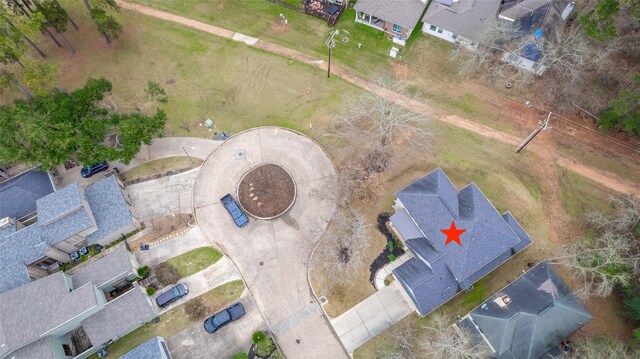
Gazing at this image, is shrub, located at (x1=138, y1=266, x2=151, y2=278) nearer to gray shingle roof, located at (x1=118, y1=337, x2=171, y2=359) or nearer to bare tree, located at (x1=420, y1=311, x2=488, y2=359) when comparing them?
gray shingle roof, located at (x1=118, y1=337, x2=171, y2=359)

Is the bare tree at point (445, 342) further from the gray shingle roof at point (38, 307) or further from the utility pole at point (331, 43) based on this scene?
the utility pole at point (331, 43)

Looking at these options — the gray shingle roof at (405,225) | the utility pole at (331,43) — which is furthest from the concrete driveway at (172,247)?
the utility pole at (331,43)

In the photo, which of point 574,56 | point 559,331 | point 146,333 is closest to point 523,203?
point 559,331

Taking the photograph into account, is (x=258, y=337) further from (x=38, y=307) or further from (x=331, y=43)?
(x=331, y=43)

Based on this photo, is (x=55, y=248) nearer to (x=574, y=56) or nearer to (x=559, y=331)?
(x=559, y=331)

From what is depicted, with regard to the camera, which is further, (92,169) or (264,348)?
(92,169)

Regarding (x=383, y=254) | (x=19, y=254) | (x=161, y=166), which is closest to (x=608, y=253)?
(x=383, y=254)
